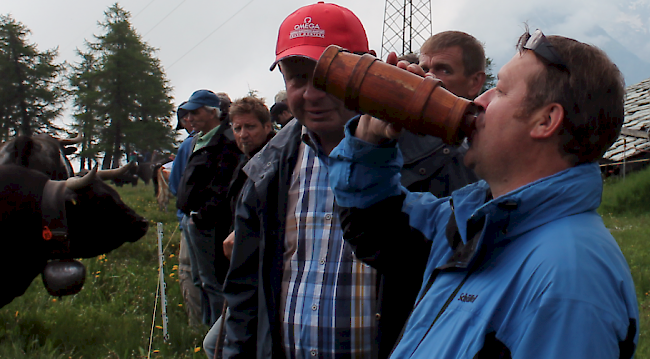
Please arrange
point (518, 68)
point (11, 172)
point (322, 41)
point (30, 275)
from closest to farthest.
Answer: point (518, 68) → point (322, 41) → point (11, 172) → point (30, 275)

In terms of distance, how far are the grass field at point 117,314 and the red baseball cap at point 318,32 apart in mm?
3218

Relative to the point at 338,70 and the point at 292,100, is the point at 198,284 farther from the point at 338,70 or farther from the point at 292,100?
the point at 338,70

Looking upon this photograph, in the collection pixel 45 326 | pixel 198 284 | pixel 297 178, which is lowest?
pixel 45 326

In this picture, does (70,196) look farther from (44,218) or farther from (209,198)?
(209,198)

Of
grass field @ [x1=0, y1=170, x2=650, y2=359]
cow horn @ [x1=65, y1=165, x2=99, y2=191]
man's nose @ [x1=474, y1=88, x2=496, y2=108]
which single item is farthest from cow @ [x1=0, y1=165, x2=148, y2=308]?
man's nose @ [x1=474, y1=88, x2=496, y2=108]

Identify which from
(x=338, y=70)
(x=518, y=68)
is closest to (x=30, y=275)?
(x=338, y=70)

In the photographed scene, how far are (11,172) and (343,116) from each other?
7.39ft

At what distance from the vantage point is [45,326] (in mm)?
5219

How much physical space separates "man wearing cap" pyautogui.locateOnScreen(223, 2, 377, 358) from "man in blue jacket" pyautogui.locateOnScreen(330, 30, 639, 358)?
0.52m

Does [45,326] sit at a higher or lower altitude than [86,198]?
lower

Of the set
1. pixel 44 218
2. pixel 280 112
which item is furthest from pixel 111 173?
pixel 280 112

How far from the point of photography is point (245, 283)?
2252mm

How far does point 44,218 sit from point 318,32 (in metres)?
2.14

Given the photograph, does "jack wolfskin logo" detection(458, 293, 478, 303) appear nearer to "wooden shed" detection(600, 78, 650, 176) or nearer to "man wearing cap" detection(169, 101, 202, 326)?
"man wearing cap" detection(169, 101, 202, 326)
